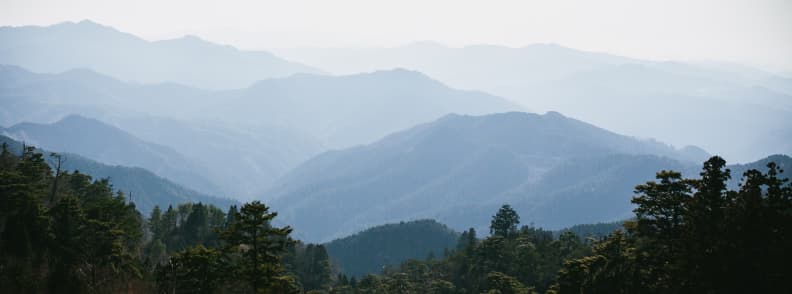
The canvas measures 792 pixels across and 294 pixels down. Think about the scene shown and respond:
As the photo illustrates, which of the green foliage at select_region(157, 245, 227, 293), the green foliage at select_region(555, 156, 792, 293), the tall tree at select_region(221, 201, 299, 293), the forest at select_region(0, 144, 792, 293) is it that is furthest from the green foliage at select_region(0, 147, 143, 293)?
the green foliage at select_region(555, 156, 792, 293)

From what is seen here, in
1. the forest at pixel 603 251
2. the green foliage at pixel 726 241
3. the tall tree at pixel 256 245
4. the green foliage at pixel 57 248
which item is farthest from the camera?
the tall tree at pixel 256 245

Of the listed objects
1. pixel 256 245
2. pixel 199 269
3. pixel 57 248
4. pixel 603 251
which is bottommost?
pixel 199 269

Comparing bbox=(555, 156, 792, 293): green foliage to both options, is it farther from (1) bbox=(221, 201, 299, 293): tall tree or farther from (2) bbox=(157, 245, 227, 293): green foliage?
(2) bbox=(157, 245, 227, 293): green foliage

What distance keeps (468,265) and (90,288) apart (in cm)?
6368

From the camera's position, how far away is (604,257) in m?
41.1

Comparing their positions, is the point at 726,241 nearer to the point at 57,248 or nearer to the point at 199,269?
the point at 199,269

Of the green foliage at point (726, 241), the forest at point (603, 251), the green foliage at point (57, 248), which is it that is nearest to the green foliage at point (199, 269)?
the forest at point (603, 251)

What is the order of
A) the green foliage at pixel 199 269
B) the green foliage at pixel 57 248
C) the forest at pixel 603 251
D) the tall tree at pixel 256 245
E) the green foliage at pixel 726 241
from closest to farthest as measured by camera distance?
the green foliage at pixel 726 241 < the forest at pixel 603 251 < the green foliage at pixel 57 248 < the tall tree at pixel 256 245 < the green foliage at pixel 199 269

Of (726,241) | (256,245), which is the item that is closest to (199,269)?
(256,245)

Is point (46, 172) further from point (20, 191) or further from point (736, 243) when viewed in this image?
point (736, 243)

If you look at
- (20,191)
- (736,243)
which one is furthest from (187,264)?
(20,191)

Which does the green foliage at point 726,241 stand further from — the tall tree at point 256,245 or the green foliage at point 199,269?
the green foliage at point 199,269

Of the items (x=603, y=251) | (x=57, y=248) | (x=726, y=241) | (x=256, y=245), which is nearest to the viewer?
(x=726, y=241)

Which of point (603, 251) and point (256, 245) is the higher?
point (603, 251)
